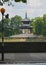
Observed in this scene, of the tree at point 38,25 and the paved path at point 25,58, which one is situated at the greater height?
the tree at point 38,25

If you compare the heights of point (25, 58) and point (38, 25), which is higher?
point (38, 25)

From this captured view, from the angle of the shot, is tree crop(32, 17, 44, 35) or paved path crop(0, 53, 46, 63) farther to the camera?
tree crop(32, 17, 44, 35)

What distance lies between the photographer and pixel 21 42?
28766 mm

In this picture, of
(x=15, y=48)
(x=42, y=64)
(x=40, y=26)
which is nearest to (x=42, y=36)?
(x=40, y=26)

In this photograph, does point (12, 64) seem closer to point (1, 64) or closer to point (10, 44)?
point (1, 64)

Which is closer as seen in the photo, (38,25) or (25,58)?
(25,58)

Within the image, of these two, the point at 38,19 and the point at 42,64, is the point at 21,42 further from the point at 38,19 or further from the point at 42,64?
the point at 42,64

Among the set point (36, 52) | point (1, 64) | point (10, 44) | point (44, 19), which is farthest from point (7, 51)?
point (1, 64)

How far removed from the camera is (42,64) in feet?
62.3

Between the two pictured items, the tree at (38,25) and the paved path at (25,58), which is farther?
the tree at (38,25)

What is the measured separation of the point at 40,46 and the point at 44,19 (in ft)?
9.71

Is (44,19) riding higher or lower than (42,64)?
higher

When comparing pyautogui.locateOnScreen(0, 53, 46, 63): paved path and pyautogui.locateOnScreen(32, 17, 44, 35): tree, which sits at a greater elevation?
pyautogui.locateOnScreen(32, 17, 44, 35): tree

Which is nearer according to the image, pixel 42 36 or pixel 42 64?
pixel 42 64
